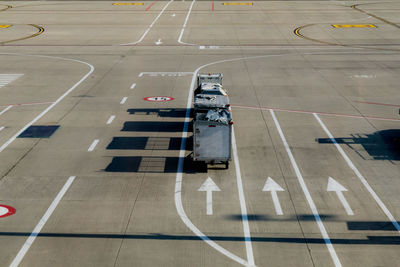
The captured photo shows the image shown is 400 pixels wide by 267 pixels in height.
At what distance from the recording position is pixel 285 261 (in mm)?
16734

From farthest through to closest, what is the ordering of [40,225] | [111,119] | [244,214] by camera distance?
[111,119] → [244,214] → [40,225]

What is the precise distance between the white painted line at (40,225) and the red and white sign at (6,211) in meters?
1.67

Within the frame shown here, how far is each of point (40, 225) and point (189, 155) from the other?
32.0 ft

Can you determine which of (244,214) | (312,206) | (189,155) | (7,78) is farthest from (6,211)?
(7,78)

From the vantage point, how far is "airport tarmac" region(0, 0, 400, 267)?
702 inches

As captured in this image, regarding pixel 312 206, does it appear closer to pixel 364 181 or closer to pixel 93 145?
pixel 364 181

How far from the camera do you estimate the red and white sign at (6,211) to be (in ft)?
65.7

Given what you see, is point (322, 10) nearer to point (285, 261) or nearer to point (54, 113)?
point (54, 113)

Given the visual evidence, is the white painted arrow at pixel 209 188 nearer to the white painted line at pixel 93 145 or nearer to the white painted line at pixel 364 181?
the white painted line at pixel 364 181

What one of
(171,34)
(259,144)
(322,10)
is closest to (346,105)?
(259,144)

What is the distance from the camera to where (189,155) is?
25875 mm

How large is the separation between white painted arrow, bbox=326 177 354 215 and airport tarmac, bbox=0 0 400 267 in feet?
0.33

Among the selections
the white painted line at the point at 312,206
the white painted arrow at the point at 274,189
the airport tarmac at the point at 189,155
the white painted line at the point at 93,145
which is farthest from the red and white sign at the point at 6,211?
the white painted line at the point at 312,206

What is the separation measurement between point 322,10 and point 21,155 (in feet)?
224
